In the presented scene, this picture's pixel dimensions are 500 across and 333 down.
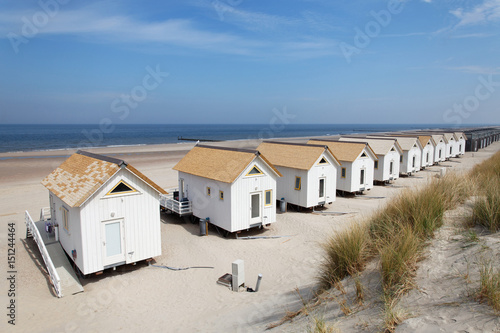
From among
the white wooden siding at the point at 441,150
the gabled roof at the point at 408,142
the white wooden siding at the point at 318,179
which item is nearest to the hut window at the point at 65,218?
the white wooden siding at the point at 318,179

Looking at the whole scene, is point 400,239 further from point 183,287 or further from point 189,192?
point 189,192

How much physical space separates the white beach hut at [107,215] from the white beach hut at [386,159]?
2226 centimetres

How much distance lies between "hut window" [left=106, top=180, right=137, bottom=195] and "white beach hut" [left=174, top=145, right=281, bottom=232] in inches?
191

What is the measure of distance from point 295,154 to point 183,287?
12.8 meters

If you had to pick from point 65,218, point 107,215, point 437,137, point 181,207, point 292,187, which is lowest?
point 181,207

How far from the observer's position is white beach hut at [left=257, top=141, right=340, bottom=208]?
20.9 m

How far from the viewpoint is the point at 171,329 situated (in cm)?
882

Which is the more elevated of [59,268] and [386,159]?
[386,159]

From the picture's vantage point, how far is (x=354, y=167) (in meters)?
25.1

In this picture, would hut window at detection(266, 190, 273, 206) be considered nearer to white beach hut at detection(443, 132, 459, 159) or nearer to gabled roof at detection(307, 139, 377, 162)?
gabled roof at detection(307, 139, 377, 162)

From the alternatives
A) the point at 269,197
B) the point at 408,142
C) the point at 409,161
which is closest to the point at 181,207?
the point at 269,197

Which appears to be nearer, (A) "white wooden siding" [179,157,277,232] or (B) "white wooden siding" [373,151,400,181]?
(A) "white wooden siding" [179,157,277,232]

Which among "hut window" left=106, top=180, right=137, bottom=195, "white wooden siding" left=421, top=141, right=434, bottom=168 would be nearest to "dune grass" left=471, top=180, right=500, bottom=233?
"hut window" left=106, top=180, right=137, bottom=195

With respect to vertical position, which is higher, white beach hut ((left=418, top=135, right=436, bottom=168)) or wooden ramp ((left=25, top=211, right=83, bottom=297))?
white beach hut ((left=418, top=135, right=436, bottom=168))
